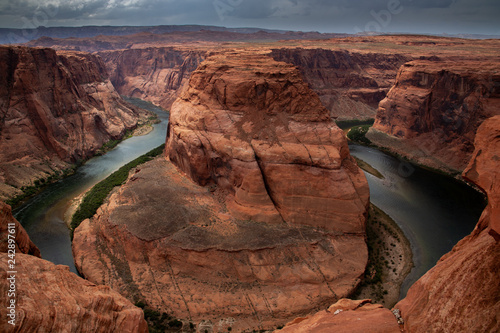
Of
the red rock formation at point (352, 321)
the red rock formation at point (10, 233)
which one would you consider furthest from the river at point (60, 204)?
the red rock formation at point (352, 321)

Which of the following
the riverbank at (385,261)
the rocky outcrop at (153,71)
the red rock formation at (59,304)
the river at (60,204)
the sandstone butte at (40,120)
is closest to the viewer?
the red rock formation at (59,304)

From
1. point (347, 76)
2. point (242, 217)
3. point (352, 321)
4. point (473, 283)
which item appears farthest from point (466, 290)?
point (347, 76)

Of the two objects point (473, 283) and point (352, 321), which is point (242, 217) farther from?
point (473, 283)

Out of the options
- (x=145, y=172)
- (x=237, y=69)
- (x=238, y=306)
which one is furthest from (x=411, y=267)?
(x=145, y=172)

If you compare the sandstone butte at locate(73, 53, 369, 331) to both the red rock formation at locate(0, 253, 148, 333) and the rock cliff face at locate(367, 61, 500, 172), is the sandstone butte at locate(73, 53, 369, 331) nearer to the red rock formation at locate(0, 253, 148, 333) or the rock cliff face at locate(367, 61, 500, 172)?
the red rock formation at locate(0, 253, 148, 333)

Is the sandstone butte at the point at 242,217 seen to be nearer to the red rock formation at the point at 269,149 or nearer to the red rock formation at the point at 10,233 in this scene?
the red rock formation at the point at 269,149

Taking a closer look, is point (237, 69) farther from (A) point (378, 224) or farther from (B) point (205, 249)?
(A) point (378, 224)
